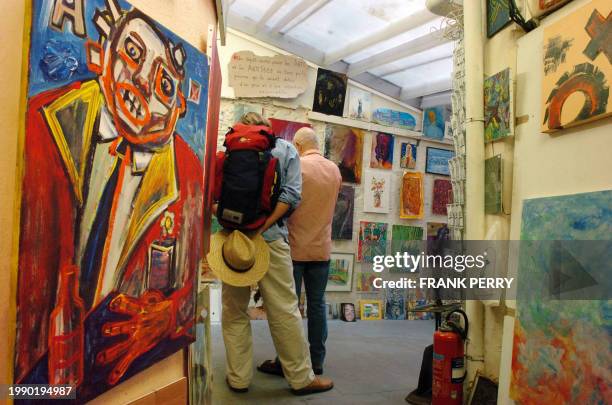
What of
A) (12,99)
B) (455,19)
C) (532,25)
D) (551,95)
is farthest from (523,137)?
(12,99)

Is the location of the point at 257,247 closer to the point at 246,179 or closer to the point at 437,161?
the point at 246,179

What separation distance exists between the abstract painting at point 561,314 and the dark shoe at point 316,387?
37.5 inches

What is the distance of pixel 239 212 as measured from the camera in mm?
2135

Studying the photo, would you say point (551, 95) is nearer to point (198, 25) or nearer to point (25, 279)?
point (198, 25)

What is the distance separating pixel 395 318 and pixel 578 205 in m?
3.68

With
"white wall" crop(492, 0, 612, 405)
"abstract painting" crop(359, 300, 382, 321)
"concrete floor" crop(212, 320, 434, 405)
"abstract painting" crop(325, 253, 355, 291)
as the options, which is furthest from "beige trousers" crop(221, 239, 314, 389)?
"abstract painting" crop(359, 300, 382, 321)

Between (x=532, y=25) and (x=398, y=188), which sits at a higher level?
(x=532, y=25)

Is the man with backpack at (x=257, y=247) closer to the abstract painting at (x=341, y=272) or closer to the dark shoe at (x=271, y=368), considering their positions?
the dark shoe at (x=271, y=368)

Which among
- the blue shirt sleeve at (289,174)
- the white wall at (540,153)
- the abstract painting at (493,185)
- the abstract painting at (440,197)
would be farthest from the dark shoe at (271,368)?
the abstract painting at (440,197)

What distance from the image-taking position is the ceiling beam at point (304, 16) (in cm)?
365

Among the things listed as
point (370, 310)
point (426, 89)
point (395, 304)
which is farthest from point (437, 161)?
point (370, 310)

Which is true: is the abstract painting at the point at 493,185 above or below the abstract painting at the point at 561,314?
above

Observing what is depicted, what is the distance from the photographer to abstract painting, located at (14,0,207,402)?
0.72m

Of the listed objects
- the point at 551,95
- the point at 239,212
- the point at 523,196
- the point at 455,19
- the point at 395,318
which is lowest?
the point at 395,318
